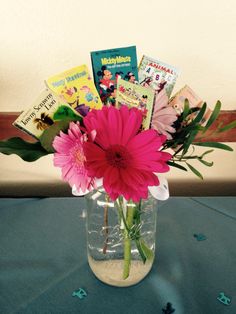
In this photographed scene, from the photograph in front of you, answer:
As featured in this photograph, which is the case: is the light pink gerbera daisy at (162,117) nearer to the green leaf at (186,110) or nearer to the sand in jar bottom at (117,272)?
the green leaf at (186,110)

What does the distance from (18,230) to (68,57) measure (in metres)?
0.48

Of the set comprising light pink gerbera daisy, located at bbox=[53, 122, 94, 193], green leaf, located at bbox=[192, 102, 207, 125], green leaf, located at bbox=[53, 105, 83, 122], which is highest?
green leaf, located at bbox=[53, 105, 83, 122]

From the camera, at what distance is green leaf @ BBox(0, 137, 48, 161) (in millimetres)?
525

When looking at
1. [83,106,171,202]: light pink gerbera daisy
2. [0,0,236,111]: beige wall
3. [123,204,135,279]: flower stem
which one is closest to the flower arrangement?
[83,106,171,202]: light pink gerbera daisy

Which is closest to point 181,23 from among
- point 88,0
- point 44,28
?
point 88,0

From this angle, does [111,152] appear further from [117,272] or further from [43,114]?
[117,272]

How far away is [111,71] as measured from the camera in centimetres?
54

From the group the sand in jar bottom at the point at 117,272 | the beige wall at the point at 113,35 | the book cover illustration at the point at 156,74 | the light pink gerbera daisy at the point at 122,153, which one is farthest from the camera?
the beige wall at the point at 113,35

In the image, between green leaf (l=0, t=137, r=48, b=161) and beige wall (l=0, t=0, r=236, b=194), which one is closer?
green leaf (l=0, t=137, r=48, b=161)

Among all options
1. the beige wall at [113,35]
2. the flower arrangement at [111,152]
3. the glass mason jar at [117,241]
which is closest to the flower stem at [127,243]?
the glass mason jar at [117,241]

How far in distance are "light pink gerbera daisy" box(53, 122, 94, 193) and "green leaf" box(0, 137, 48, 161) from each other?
58 millimetres

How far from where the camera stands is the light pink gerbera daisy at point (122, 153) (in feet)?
1.49

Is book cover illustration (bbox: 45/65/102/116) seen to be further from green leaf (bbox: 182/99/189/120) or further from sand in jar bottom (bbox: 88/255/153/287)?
sand in jar bottom (bbox: 88/255/153/287)

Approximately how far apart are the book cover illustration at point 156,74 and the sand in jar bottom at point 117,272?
13.3 inches
